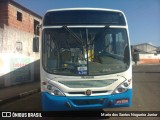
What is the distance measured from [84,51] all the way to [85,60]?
0.81 feet

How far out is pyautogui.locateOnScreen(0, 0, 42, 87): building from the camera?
656 inches

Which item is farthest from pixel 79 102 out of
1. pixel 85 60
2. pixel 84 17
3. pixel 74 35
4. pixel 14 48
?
pixel 14 48

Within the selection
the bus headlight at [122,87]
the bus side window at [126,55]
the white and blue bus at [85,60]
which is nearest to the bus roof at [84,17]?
the white and blue bus at [85,60]

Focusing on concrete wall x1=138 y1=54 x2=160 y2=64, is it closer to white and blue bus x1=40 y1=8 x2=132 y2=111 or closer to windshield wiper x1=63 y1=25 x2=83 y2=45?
white and blue bus x1=40 y1=8 x2=132 y2=111

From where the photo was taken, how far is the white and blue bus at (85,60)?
23.5 feet

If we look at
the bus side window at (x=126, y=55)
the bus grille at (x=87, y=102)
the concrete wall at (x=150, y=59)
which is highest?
the bus side window at (x=126, y=55)

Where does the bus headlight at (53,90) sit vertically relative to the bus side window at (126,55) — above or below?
below

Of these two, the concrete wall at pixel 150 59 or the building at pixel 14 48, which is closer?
the building at pixel 14 48

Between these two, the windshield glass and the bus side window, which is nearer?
the windshield glass

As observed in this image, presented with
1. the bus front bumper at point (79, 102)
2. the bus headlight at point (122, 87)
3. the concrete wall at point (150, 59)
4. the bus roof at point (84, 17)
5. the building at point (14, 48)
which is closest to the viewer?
the bus front bumper at point (79, 102)

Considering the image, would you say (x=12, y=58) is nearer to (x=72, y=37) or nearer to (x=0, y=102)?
(x=0, y=102)

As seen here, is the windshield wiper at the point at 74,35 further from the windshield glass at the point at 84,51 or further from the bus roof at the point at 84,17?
the bus roof at the point at 84,17

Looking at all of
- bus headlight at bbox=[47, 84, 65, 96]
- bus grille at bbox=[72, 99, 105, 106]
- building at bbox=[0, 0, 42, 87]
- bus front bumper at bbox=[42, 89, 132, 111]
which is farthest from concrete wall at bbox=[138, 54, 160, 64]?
bus headlight at bbox=[47, 84, 65, 96]

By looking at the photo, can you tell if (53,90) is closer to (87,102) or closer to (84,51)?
(87,102)
